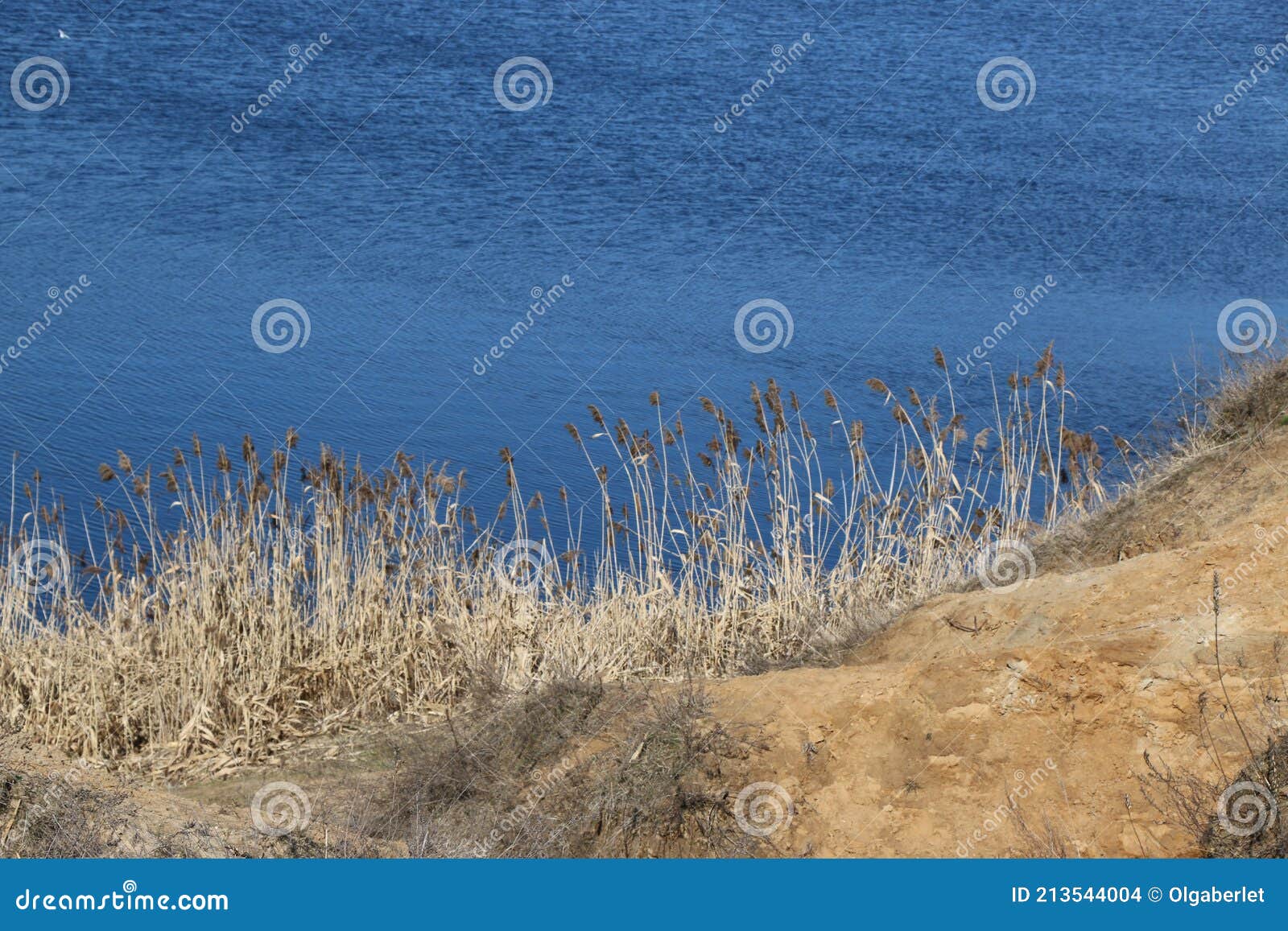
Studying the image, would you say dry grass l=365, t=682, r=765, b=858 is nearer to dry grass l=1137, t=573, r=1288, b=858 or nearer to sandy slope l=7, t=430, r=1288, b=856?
sandy slope l=7, t=430, r=1288, b=856

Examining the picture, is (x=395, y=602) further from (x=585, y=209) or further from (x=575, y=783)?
(x=585, y=209)

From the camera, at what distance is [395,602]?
27.1 feet

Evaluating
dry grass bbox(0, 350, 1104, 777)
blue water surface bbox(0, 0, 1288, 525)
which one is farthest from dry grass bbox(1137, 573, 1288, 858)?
blue water surface bbox(0, 0, 1288, 525)

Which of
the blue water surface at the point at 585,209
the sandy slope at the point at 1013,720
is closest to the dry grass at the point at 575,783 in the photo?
the sandy slope at the point at 1013,720

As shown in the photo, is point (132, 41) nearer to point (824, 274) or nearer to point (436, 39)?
point (436, 39)

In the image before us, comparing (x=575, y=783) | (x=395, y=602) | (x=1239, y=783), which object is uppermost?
(x=395, y=602)

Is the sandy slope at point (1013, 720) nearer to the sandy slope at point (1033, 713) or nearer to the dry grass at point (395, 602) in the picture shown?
the sandy slope at point (1033, 713)

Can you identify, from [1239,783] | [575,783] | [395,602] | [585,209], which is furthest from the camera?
[585,209]

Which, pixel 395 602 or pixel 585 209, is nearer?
pixel 395 602

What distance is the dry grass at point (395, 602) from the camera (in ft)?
25.5

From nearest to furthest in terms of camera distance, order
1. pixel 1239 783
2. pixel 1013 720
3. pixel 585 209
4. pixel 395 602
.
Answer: pixel 1239 783
pixel 1013 720
pixel 395 602
pixel 585 209

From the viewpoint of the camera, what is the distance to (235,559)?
8094 mm

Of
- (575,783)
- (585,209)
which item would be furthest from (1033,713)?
(585,209)

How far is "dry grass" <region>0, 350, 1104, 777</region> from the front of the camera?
777 centimetres
